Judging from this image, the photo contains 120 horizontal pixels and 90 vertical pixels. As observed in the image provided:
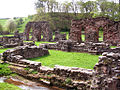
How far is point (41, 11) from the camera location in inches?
2201

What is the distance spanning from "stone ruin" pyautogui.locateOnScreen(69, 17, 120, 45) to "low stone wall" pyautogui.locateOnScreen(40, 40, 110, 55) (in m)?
7.63

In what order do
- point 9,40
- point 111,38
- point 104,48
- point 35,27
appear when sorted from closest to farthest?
1. point 104,48
2. point 111,38
3. point 9,40
4. point 35,27

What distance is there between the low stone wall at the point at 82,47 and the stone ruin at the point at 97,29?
763 cm

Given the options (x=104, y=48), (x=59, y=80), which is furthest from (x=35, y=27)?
(x=59, y=80)

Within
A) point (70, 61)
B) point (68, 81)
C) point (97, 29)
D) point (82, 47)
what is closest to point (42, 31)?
point (97, 29)

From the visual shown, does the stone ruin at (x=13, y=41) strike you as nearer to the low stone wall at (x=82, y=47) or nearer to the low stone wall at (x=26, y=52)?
the low stone wall at (x=82, y=47)

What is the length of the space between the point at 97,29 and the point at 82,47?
8.88 m

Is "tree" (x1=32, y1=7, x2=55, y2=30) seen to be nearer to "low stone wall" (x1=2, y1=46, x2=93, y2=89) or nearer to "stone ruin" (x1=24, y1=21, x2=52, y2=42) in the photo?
"stone ruin" (x1=24, y1=21, x2=52, y2=42)

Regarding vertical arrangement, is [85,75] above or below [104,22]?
below

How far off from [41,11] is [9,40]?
32.3 metres

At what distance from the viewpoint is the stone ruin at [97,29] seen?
23.7 metres

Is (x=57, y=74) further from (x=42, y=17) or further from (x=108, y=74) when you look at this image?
(x=42, y=17)

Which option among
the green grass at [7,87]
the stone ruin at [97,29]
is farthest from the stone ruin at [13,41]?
A: the green grass at [7,87]

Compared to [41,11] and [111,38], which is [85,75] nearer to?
[111,38]
